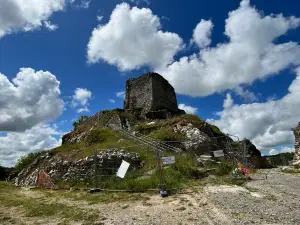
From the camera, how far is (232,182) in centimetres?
1409

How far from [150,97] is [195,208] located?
92.8ft

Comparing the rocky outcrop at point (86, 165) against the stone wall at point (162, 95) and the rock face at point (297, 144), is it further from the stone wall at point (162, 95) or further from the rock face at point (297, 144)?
the stone wall at point (162, 95)

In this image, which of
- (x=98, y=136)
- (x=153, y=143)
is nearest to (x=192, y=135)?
(x=153, y=143)

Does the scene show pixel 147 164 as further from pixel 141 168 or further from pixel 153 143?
pixel 153 143

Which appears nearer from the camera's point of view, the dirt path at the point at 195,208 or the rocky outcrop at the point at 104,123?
the dirt path at the point at 195,208

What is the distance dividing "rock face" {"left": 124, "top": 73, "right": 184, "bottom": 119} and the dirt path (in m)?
22.7

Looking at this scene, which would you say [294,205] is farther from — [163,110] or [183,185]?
[163,110]

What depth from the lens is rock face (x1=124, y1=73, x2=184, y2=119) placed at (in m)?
36.1

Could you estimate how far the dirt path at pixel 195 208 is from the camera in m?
8.13

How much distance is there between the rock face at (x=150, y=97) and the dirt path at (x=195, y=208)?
74.4 feet

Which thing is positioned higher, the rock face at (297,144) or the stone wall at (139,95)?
the stone wall at (139,95)

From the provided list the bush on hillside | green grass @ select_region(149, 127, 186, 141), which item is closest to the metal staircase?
green grass @ select_region(149, 127, 186, 141)

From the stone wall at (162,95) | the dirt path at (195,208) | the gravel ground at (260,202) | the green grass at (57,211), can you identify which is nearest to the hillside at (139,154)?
the stone wall at (162,95)

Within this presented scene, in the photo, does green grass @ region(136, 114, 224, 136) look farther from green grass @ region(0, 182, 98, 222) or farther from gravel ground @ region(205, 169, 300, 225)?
green grass @ region(0, 182, 98, 222)
